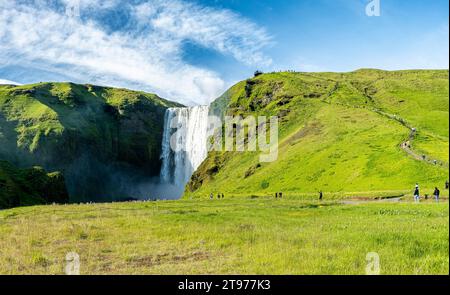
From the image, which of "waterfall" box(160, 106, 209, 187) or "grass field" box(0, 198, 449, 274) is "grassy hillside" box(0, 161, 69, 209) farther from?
"grass field" box(0, 198, 449, 274)

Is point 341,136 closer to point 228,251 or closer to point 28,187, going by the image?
point 28,187

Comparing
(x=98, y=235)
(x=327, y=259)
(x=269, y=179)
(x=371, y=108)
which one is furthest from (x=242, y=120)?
(x=327, y=259)

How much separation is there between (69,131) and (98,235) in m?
150

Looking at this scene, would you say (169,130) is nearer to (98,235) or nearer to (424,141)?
(424,141)

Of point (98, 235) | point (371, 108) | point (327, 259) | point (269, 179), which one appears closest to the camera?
point (327, 259)

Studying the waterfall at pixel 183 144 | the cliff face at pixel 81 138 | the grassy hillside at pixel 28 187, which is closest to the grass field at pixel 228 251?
the grassy hillside at pixel 28 187

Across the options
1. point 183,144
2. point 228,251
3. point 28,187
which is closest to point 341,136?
point 183,144

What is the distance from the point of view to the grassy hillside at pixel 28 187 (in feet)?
323

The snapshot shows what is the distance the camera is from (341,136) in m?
105

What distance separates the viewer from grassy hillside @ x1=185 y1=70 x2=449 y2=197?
7312 cm

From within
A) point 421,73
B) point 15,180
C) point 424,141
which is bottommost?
point 15,180

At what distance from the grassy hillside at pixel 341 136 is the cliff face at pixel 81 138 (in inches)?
1704
